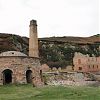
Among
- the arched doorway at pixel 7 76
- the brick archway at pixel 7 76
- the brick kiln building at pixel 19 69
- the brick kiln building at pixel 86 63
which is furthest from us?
the brick kiln building at pixel 86 63

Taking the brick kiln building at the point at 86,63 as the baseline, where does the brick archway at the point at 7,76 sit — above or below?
below

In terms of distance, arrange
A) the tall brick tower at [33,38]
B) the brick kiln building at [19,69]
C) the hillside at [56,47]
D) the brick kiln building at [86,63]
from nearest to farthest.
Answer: the brick kiln building at [19,69] → the tall brick tower at [33,38] → the hillside at [56,47] → the brick kiln building at [86,63]

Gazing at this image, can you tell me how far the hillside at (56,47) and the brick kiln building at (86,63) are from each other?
1.55m

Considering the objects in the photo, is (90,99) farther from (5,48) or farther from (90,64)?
(90,64)

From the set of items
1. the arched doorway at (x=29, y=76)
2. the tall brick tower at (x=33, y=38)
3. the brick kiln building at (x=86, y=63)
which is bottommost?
the arched doorway at (x=29, y=76)

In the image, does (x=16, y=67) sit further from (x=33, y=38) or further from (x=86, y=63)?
(x=86, y=63)

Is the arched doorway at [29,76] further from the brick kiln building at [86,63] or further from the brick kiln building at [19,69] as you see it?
the brick kiln building at [86,63]

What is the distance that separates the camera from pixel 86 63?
59656mm

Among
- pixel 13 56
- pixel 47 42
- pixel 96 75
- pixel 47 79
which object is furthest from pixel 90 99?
pixel 47 42

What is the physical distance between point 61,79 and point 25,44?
1958cm

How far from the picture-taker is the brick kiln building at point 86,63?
5897 cm

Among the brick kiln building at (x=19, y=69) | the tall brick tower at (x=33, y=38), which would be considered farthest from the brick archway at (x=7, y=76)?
the tall brick tower at (x=33, y=38)

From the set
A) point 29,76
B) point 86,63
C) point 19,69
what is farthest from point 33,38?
point 86,63

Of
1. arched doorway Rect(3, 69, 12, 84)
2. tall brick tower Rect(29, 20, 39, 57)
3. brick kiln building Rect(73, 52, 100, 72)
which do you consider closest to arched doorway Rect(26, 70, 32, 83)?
arched doorway Rect(3, 69, 12, 84)
